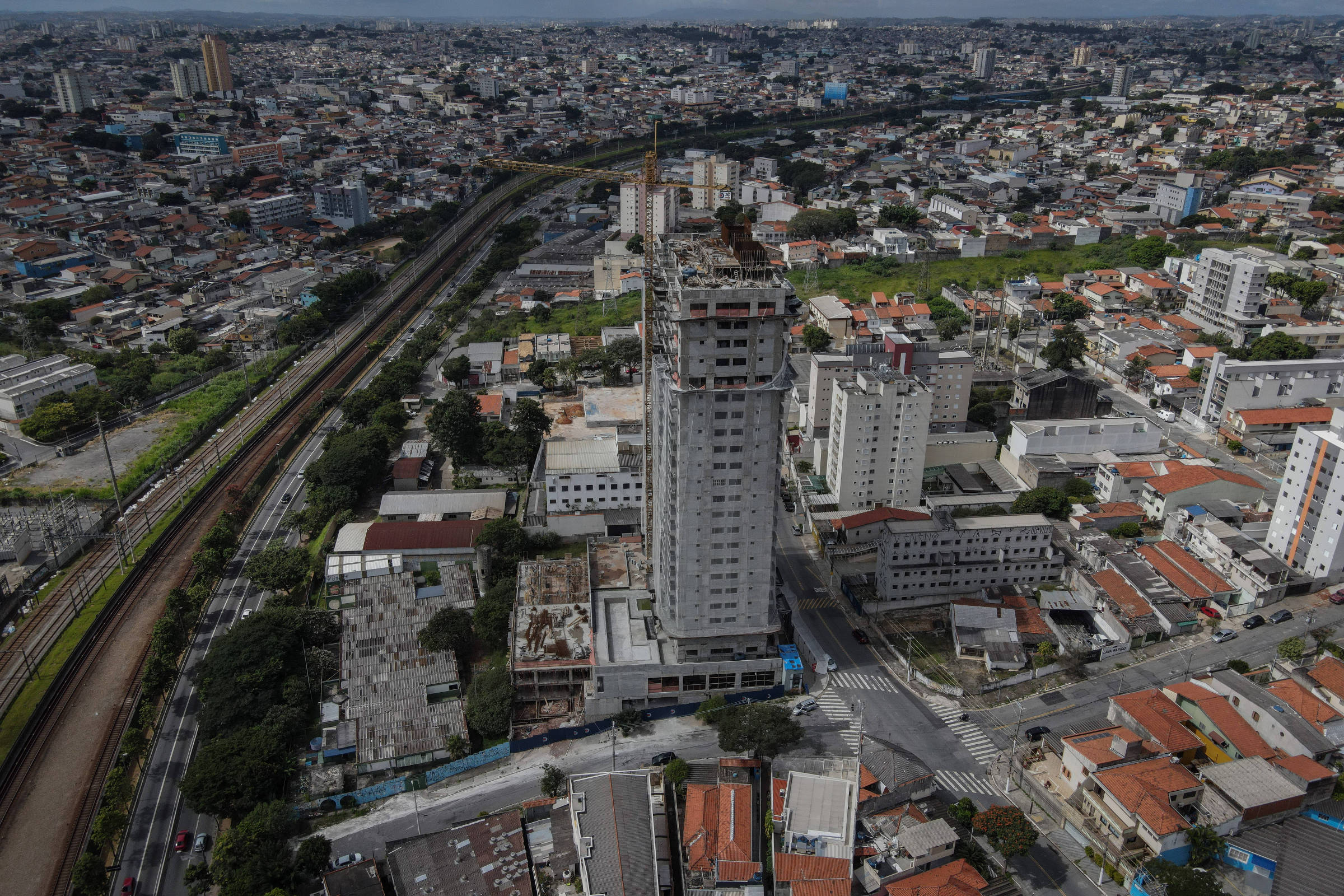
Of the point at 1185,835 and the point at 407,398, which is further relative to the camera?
the point at 407,398

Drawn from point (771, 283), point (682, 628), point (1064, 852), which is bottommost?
point (1064, 852)

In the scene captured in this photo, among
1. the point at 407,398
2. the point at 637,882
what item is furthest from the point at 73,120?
the point at 637,882

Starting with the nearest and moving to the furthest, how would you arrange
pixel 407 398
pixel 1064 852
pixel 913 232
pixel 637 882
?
1. pixel 637 882
2. pixel 1064 852
3. pixel 407 398
4. pixel 913 232

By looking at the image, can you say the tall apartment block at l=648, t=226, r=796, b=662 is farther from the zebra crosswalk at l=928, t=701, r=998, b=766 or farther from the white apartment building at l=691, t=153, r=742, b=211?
the white apartment building at l=691, t=153, r=742, b=211

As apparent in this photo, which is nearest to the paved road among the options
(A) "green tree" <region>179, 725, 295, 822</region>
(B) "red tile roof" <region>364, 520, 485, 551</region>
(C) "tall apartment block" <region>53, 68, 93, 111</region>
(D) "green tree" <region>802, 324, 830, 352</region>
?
(A) "green tree" <region>179, 725, 295, 822</region>

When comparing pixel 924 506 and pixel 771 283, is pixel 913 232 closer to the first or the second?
pixel 924 506

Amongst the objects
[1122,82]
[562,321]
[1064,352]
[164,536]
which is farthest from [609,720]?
[1122,82]
